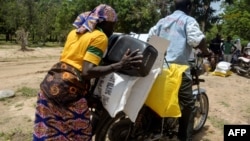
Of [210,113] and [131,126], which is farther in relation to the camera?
[210,113]

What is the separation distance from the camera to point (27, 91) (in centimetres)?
709

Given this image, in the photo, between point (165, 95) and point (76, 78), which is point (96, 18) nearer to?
Result: point (76, 78)

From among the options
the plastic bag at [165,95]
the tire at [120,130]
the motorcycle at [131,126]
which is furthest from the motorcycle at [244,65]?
the tire at [120,130]

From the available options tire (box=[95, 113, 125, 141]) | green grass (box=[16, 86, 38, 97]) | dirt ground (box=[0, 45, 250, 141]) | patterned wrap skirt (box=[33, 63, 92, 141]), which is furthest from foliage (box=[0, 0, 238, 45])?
patterned wrap skirt (box=[33, 63, 92, 141])

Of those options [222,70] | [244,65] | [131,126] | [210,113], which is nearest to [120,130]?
[131,126]

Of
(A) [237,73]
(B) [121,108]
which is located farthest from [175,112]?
(A) [237,73]

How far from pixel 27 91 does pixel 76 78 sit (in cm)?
469

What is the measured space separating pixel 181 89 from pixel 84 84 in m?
1.36

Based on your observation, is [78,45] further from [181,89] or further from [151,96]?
[181,89]

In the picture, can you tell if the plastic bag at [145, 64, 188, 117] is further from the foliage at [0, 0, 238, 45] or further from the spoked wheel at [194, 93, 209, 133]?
the foliage at [0, 0, 238, 45]

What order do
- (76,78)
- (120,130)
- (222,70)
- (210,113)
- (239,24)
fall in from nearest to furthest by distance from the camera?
1. (76,78)
2. (120,130)
3. (210,113)
4. (222,70)
5. (239,24)

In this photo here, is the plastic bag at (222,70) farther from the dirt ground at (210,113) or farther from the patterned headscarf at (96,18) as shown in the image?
the patterned headscarf at (96,18)

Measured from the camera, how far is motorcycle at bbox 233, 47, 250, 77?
12234 millimetres

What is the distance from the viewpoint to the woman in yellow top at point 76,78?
262 centimetres
